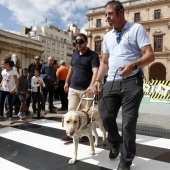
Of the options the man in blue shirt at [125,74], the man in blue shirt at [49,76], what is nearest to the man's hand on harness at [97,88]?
the man in blue shirt at [125,74]

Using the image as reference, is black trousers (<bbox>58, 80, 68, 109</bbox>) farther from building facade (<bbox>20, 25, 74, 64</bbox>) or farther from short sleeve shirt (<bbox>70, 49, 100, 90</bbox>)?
building facade (<bbox>20, 25, 74, 64</bbox>)

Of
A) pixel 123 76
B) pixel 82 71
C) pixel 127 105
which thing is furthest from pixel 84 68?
pixel 123 76

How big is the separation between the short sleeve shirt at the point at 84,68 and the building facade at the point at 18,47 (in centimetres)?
3839

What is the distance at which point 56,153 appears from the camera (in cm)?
352

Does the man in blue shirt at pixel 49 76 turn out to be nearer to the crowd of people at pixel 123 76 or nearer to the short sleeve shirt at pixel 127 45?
the crowd of people at pixel 123 76

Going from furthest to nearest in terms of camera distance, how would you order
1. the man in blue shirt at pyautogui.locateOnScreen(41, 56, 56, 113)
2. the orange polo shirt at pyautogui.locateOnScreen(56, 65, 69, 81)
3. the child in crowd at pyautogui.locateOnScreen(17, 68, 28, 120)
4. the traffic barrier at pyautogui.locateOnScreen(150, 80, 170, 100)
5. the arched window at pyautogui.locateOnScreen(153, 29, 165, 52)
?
the arched window at pyautogui.locateOnScreen(153, 29, 165, 52)
the traffic barrier at pyautogui.locateOnScreen(150, 80, 170, 100)
the orange polo shirt at pyautogui.locateOnScreen(56, 65, 69, 81)
the man in blue shirt at pyautogui.locateOnScreen(41, 56, 56, 113)
the child in crowd at pyautogui.locateOnScreen(17, 68, 28, 120)

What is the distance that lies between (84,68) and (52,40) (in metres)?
71.2

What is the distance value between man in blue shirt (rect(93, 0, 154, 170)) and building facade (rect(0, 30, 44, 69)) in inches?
1559

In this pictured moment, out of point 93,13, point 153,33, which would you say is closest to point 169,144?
point 153,33

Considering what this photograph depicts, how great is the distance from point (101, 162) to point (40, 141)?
152 cm

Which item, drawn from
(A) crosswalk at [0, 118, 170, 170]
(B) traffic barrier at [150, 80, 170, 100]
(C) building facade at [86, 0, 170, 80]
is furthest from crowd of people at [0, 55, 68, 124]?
(C) building facade at [86, 0, 170, 80]

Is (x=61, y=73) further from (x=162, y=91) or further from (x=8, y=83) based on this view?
(x=162, y=91)

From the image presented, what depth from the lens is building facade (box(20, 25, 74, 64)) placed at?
229 feet

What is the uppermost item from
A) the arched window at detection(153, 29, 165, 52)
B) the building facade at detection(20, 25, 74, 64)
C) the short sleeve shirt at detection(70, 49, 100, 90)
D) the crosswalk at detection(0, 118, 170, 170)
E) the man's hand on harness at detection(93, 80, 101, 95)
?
the building facade at detection(20, 25, 74, 64)
